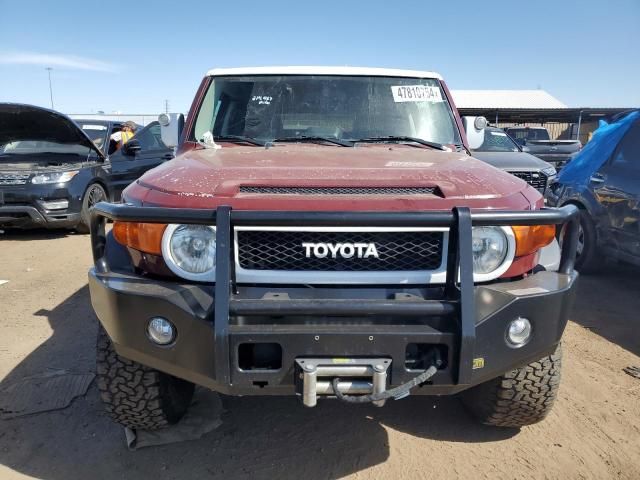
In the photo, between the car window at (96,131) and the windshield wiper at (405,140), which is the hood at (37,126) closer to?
the car window at (96,131)

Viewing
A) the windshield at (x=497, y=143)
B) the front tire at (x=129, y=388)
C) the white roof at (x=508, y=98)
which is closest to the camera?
the front tire at (x=129, y=388)

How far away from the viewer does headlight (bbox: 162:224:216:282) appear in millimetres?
2129

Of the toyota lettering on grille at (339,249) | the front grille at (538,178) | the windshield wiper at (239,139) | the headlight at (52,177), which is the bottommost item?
the front grille at (538,178)

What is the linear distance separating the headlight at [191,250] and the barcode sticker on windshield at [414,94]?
1.86 meters

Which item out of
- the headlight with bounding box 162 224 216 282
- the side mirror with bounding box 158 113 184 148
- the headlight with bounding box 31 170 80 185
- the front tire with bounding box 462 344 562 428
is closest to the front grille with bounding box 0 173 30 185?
the headlight with bounding box 31 170 80 185

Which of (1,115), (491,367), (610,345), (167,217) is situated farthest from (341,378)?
(1,115)

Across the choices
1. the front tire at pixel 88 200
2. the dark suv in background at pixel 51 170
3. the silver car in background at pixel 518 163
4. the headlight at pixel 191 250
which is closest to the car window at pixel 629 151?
the silver car in background at pixel 518 163

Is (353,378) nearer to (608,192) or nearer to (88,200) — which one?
(608,192)

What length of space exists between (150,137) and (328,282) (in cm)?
811

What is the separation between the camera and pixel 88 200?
7.72m

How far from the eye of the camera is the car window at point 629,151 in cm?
509

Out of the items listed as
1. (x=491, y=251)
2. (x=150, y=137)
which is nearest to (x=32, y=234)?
(x=150, y=137)

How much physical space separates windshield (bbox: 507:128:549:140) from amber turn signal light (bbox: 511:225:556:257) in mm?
16361

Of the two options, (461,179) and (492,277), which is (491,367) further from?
(461,179)
